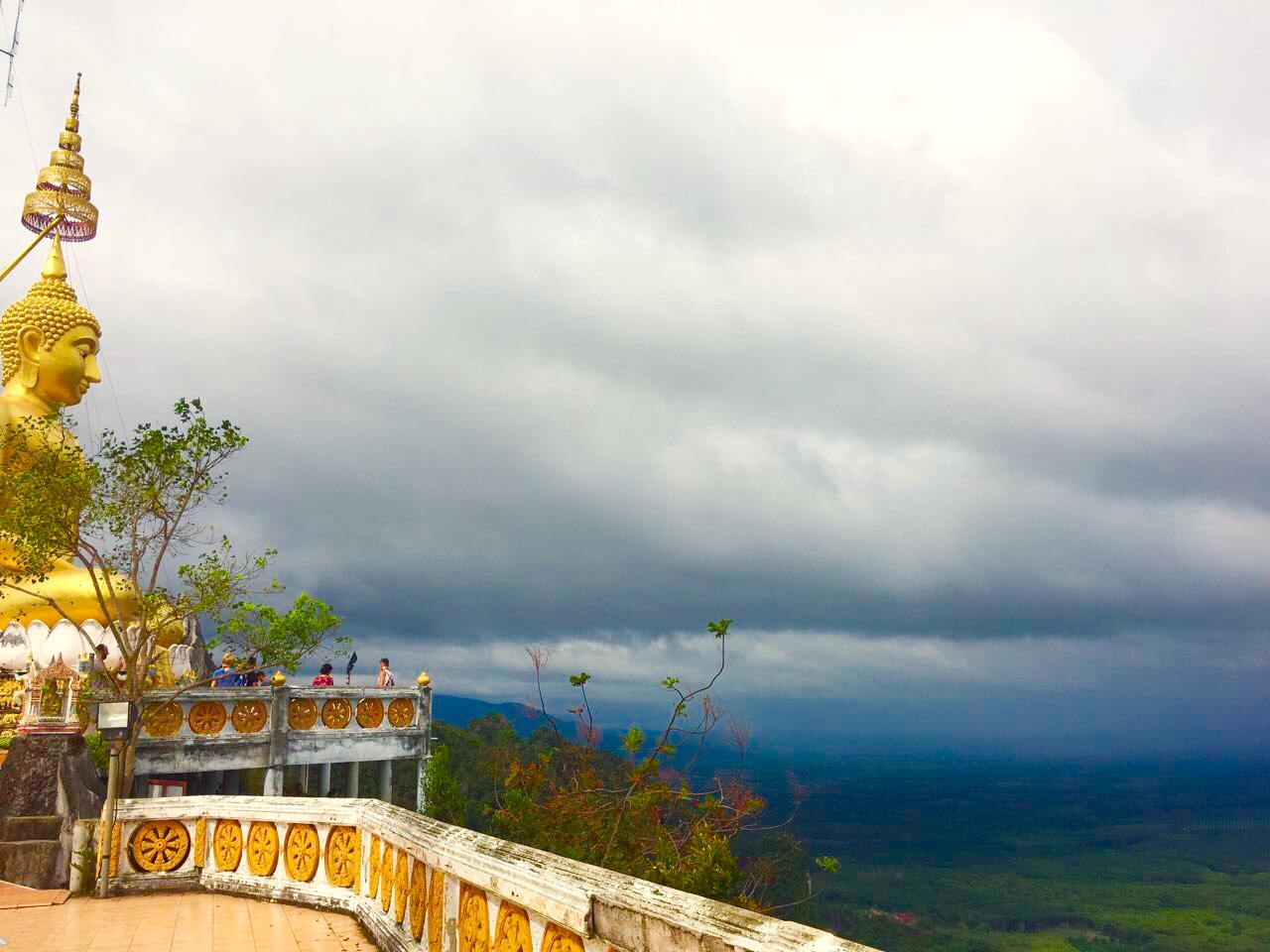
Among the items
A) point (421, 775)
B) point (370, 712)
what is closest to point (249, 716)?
point (370, 712)

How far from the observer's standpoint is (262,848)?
1055 cm

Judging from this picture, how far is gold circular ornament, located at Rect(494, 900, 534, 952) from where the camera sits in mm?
5539

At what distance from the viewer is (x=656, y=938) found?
4.33 metres

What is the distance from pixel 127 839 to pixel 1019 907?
12760 centimetres

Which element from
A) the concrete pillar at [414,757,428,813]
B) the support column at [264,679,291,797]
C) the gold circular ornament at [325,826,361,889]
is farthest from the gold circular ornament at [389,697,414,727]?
the gold circular ornament at [325,826,361,889]

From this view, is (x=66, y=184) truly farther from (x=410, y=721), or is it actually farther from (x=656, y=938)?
(x=656, y=938)

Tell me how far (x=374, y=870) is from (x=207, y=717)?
1407cm

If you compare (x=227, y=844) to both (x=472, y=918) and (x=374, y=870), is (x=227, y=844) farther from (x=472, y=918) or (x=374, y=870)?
(x=472, y=918)

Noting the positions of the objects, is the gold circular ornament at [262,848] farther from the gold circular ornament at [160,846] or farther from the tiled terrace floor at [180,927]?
the gold circular ornament at [160,846]

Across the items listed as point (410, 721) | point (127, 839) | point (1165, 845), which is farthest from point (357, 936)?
point (1165, 845)

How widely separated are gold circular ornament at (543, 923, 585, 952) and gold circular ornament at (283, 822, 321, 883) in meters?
5.68

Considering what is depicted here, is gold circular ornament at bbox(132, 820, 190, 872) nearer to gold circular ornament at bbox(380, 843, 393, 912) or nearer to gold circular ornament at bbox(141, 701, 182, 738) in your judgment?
gold circular ornament at bbox(380, 843, 393, 912)

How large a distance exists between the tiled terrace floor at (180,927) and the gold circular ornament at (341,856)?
1.13ft

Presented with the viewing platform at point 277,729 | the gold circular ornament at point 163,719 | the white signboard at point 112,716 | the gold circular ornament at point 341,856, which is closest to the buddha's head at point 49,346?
the viewing platform at point 277,729
